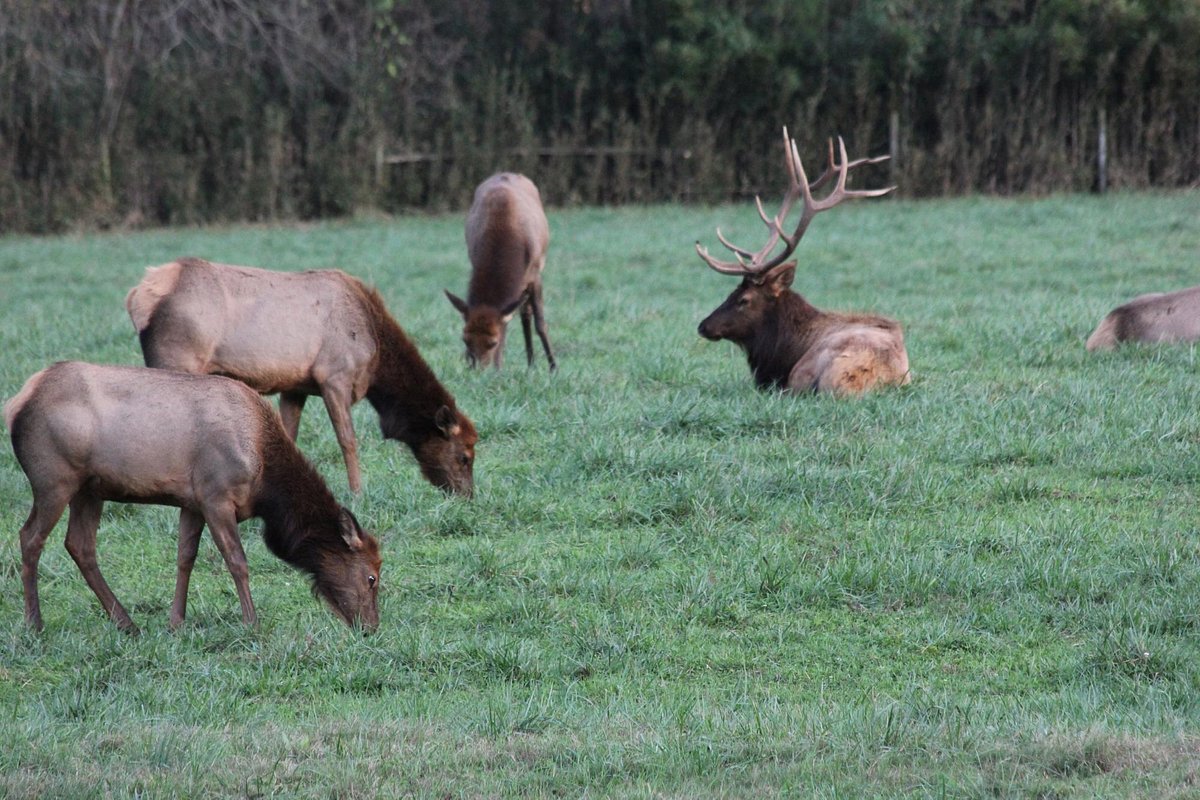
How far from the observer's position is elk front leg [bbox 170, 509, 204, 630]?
5.67 m

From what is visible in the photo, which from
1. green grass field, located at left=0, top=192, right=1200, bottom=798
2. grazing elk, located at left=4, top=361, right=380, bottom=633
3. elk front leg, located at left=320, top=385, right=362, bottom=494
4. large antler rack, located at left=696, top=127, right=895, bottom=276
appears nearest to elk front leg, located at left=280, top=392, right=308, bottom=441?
green grass field, located at left=0, top=192, right=1200, bottom=798

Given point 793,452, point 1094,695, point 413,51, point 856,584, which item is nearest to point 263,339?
point 793,452

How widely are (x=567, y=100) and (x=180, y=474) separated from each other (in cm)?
1975

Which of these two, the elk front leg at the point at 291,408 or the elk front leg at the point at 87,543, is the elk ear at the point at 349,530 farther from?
the elk front leg at the point at 291,408

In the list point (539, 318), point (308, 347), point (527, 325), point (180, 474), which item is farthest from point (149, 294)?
point (539, 318)

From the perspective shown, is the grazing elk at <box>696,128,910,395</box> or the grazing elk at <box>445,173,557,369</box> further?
the grazing elk at <box>445,173,557,369</box>

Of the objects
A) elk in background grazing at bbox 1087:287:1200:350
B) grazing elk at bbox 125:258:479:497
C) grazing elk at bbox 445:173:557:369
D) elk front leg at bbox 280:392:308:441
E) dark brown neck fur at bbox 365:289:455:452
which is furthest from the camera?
grazing elk at bbox 445:173:557:369

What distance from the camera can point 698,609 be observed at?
18.5 ft

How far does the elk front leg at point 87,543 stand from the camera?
5711 mm

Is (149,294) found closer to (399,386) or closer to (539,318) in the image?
(399,386)

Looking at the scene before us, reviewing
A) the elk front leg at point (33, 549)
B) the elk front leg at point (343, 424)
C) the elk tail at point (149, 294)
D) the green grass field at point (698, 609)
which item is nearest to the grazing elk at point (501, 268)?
the green grass field at point (698, 609)

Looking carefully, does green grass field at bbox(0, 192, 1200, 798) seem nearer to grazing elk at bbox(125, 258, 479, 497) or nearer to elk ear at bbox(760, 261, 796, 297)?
grazing elk at bbox(125, 258, 479, 497)

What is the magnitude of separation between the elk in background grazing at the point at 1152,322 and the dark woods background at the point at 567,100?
39.9 feet

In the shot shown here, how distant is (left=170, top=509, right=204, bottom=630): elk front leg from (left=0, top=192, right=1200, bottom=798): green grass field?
12cm
